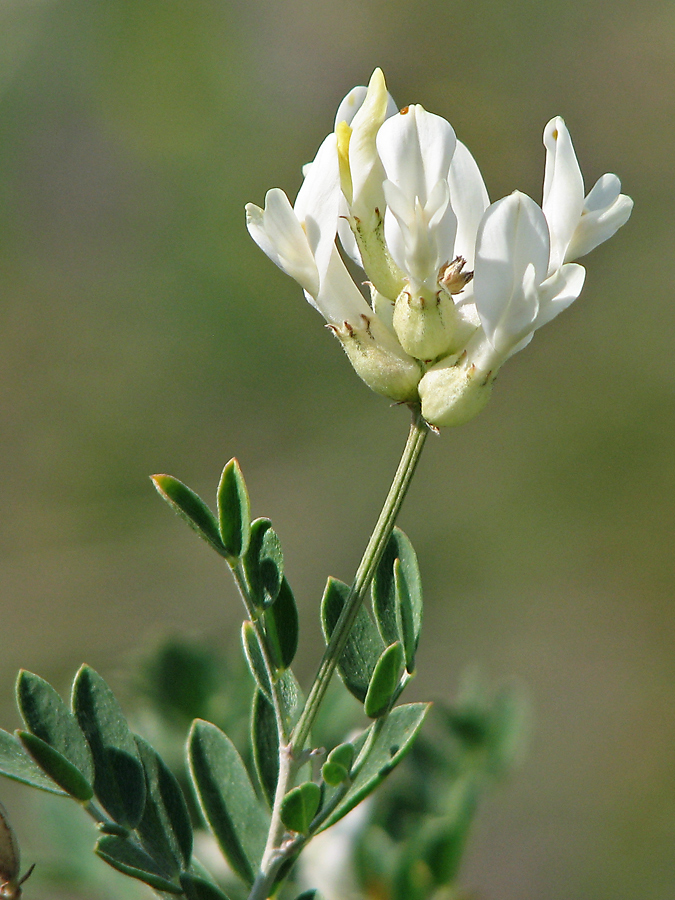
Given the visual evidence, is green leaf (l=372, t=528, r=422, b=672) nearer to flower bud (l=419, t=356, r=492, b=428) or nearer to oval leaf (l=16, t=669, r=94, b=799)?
flower bud (l=419, t=356, r=492, b=428)

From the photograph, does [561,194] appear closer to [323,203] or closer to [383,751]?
[323,203]

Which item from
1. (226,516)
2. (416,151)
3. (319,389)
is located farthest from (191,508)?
(319,389)

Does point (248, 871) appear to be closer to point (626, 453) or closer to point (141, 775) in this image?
point (141, 775)

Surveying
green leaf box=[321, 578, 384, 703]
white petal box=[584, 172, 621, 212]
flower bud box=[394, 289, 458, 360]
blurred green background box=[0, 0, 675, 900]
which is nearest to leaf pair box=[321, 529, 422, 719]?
green leaf box=[321, 578, 384, 703]

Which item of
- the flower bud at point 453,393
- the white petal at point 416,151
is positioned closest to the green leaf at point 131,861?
the flower bud at point 453,393

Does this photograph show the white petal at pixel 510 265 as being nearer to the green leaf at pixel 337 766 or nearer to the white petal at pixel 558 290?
the white petal at pixel 558 290

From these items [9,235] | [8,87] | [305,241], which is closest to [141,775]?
[305,241]

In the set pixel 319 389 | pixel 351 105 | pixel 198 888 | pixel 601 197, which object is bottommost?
pixel 198 888
